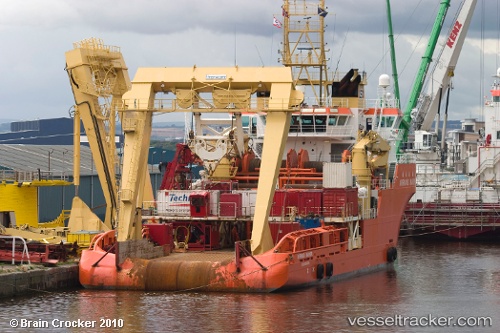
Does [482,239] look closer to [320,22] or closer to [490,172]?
[490,172]

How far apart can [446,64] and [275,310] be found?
47612 millimetres

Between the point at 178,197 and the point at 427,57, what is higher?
the point at 427,57

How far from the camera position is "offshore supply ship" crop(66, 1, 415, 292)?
3597cm

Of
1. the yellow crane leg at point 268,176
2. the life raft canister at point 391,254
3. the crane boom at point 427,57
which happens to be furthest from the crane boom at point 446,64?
the yellow crane leg at point 268,176

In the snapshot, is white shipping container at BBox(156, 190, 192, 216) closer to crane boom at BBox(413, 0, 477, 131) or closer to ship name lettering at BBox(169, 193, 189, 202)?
ship name lettering at BBox(169, 193, 189, 202)

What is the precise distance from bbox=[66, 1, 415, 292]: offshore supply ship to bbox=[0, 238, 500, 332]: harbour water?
75 centimetres

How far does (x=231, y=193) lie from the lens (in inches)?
1555

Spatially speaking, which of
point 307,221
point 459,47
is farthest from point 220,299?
point 459,47

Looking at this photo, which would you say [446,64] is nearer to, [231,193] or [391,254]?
[391,254]

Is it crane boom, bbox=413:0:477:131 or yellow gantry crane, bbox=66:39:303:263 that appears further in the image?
crane boom, bbox=413:0:477:131

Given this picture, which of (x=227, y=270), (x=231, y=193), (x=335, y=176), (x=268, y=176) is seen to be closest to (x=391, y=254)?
(x=335, y=176)

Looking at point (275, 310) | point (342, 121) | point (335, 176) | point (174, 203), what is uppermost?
point (342, 121)

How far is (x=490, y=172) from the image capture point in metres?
66.4

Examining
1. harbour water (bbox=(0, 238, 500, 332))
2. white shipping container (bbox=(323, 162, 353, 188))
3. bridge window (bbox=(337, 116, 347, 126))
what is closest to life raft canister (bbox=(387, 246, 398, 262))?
bridge window (bbox=(337, 116, 347, 126))
